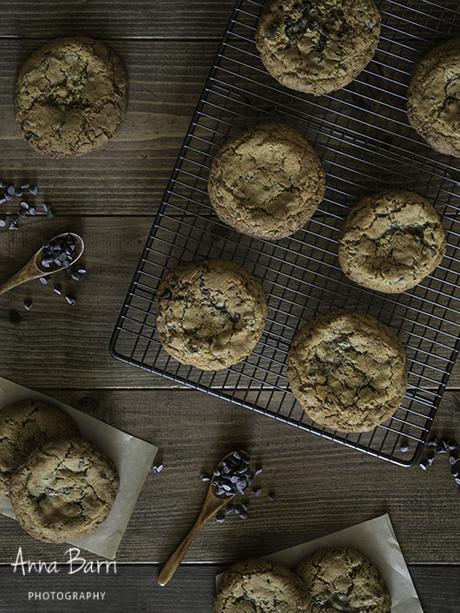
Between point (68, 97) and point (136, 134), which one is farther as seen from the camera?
point (136, 134)

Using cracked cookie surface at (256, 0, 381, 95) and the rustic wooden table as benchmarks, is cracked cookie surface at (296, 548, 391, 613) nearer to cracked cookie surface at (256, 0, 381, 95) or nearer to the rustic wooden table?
the rustic wooden table

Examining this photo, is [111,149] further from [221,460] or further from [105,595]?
[105,595]

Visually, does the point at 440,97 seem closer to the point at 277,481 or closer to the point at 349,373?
the point at 349,373

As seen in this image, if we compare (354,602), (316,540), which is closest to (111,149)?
(316,540)

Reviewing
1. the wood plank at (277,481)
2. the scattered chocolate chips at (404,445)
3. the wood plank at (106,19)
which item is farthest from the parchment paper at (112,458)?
Answer: the wood plank at (106,19)

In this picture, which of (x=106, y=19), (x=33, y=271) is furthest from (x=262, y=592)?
(x=106, y=19)
